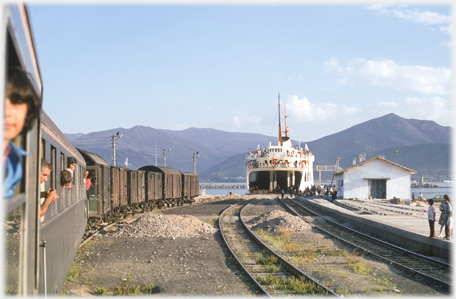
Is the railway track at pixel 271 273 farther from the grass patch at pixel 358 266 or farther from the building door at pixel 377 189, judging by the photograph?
the building door at pixel 377 189

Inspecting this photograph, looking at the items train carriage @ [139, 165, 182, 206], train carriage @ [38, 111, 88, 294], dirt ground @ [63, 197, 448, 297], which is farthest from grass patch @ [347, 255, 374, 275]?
train carriage @ [139, 165, 182, 206]

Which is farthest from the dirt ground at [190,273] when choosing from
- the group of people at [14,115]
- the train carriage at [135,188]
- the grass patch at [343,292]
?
the train carriage at [135,188]

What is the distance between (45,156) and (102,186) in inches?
470

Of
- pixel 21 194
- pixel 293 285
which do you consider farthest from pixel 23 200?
pixel 293 285

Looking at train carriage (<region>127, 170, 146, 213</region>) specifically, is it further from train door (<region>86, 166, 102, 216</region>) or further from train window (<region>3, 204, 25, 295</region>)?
train window (<region>3, 204, 25, 295</region>)

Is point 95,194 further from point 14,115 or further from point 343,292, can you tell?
point 14,115

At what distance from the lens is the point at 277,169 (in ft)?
227

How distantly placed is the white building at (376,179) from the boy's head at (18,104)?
41794 millimetres

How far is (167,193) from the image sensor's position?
114 feet

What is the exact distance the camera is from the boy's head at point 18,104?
8.39 feet

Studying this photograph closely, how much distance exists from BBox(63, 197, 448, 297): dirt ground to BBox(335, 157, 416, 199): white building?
28539mm

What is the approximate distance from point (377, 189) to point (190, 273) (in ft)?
121

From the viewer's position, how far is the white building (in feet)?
140

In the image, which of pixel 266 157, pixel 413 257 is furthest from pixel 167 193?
pixel 266 157
